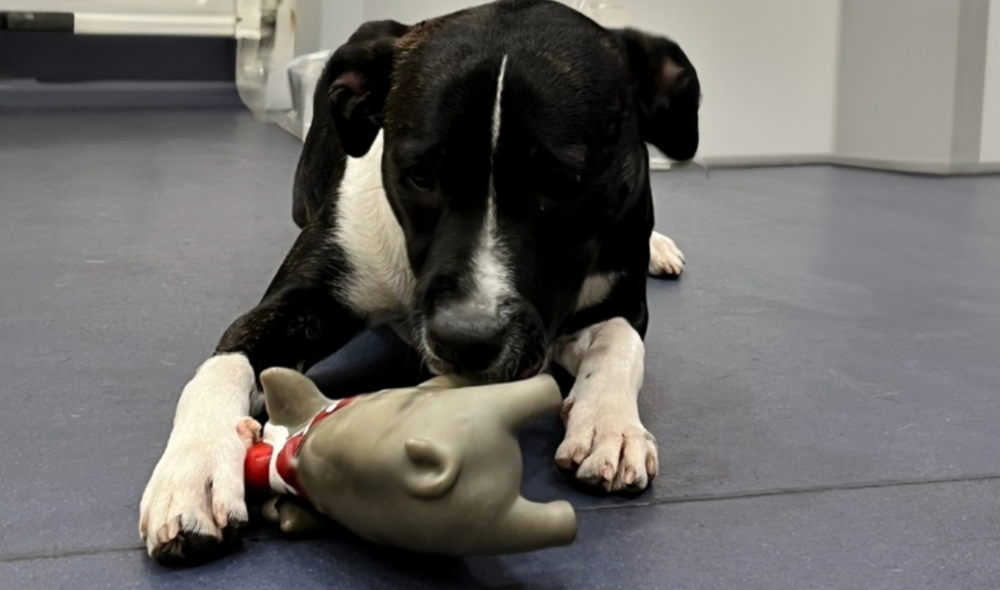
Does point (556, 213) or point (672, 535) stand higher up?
point (556, 213)

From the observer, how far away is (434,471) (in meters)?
1.21

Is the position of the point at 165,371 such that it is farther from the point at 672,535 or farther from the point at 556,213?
the point at 672,535

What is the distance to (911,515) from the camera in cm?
158

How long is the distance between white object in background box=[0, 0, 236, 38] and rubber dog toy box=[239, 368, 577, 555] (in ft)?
20.5

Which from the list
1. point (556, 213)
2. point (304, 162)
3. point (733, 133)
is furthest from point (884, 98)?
point (556, 213)

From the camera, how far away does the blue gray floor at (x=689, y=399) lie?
1390 millimetres

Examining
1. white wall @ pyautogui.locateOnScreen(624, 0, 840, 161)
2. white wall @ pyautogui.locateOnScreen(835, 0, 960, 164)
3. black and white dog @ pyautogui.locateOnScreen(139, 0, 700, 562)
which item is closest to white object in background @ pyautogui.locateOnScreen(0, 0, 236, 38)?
white wall @ pyautogui.locateOnScreen(624, 0, 840, 161)

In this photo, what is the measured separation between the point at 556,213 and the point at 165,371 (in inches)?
32.0

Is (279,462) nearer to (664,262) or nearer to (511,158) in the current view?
(511,158)

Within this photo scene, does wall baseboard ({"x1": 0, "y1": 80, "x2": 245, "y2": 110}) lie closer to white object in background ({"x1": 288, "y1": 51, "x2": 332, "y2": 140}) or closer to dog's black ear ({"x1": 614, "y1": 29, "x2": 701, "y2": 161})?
white object in background ({"x1": 288, "y1": 51, "x2": 332, "y2": 140})

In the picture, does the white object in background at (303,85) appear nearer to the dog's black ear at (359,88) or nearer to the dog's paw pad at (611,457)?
the dog's black ear at (359,88)

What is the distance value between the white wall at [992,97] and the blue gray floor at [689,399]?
1333 mm

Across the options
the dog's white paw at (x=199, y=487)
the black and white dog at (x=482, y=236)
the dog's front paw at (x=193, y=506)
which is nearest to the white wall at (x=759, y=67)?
the black and white dog at (x=482, y=236)

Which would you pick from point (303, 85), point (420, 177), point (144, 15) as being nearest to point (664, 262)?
point (420, 177)
